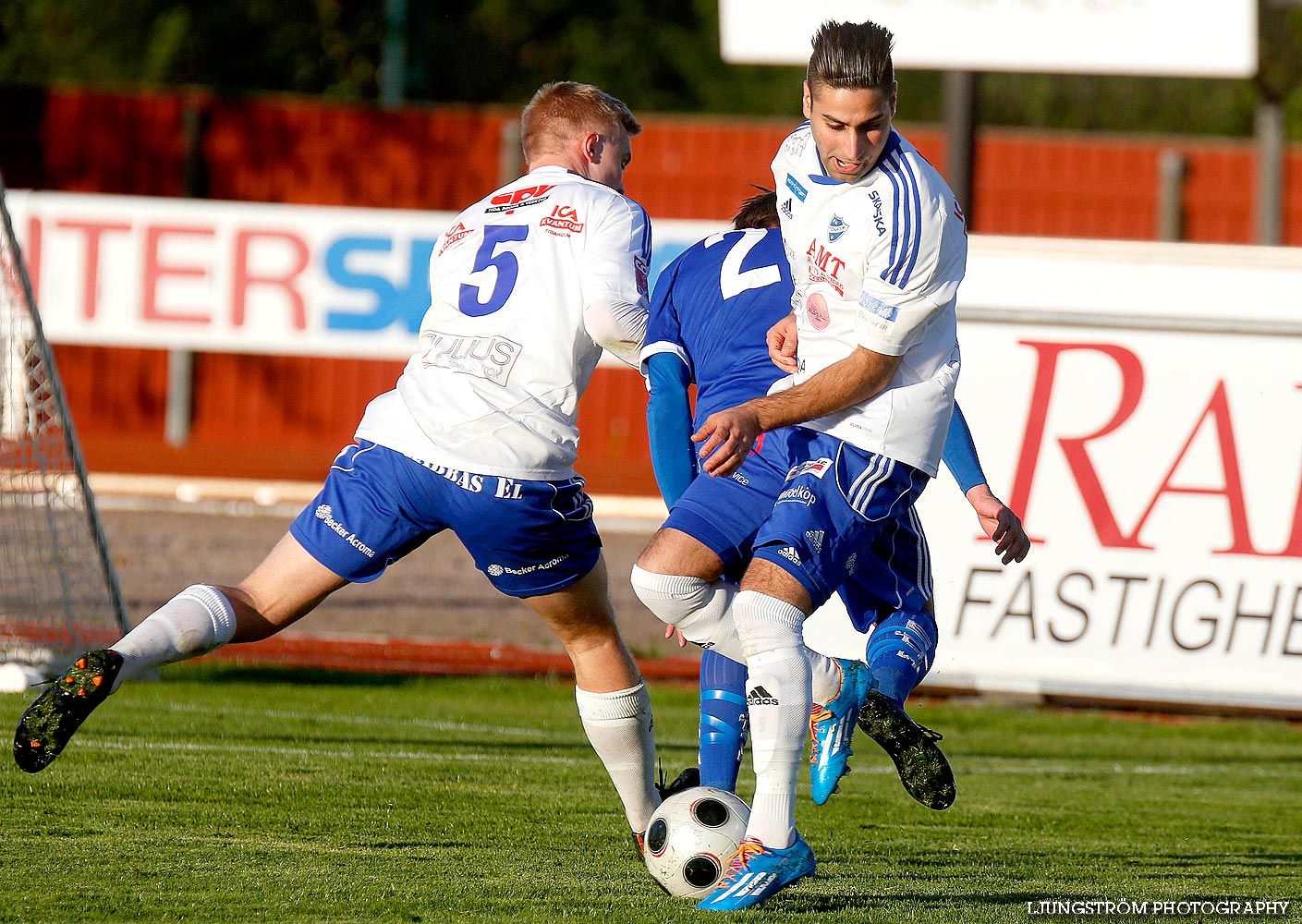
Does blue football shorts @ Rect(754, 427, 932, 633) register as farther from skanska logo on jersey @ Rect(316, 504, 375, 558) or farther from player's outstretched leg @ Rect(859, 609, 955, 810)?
skanska logo on jersey @ Rect(316, 504, 375, 558)

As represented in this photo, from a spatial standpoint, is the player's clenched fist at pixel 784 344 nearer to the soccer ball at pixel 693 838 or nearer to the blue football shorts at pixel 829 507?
the blue football shorts at pixel 829 507

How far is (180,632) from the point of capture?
4.58 metres

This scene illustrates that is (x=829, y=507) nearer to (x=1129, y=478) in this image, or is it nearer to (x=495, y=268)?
(x=495, y=268)

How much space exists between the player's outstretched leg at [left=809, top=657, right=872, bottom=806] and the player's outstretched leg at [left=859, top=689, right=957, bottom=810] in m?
0.05

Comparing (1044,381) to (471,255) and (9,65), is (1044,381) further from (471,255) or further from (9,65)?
(9,65)

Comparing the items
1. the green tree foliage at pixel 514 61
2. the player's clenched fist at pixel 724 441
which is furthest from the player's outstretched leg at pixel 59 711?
the green tree foliage at pixel 514 61

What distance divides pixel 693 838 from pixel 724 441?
3.29ft

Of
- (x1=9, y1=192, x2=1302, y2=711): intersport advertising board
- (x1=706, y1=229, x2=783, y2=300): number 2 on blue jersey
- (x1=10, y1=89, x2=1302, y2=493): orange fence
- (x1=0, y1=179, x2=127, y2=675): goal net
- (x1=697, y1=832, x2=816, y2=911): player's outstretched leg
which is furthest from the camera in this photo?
(x1=10, y1=89, x2=1302, y2=493): orange fence

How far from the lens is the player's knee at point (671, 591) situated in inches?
184

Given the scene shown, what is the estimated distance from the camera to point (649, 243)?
479 cm

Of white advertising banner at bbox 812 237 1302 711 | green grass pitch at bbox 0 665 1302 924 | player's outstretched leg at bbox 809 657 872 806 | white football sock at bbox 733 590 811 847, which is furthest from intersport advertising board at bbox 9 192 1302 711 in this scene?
white football sock at bbox 733 590 811 847

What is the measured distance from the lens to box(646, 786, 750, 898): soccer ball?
4.48 meters

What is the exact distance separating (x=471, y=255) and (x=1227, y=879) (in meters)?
2.73

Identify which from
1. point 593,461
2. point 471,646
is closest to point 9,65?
point 593,461
